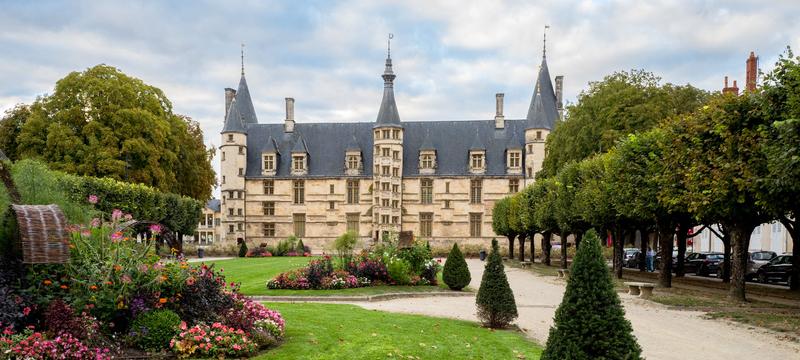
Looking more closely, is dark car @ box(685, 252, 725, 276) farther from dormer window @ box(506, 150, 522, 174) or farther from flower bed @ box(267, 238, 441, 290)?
dormer window @ box(506, 150, 522, 174)

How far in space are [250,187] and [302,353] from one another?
177 feet

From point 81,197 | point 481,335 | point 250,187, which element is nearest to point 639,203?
point 481,335

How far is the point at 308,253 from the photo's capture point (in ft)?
167

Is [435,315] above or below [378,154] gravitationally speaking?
below

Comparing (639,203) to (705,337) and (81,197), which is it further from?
(81,197)

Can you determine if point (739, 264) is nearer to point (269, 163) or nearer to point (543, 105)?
point (543, 105)

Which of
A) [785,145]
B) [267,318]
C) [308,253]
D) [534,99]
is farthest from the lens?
[534,99]

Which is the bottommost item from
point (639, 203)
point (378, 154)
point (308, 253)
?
point (308, 253)

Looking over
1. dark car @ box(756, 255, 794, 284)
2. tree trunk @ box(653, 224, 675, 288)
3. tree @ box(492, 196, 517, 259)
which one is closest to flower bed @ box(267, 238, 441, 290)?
tree trunk @ box(653, 224, 675, 288)

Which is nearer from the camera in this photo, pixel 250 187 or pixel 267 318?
pixel 267 318

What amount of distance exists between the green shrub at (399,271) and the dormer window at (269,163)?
138 feet

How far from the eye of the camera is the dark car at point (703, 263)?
3238 cm

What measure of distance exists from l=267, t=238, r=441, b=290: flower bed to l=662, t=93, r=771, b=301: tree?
8.23 meters

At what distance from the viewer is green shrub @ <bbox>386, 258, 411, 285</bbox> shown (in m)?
21.1
